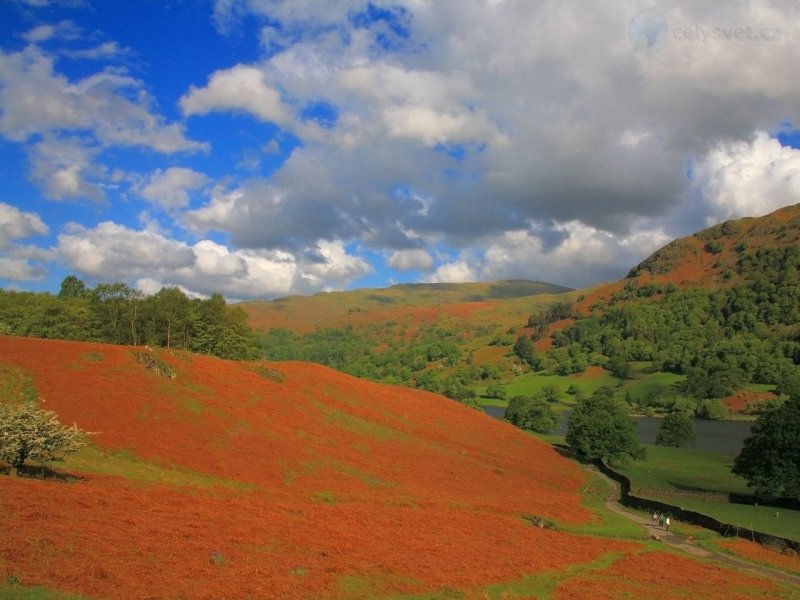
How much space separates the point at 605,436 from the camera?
4058 inches

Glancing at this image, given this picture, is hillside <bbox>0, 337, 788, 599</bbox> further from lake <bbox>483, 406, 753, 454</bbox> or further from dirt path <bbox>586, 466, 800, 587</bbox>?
lake <bbox>483, 406, 753, 454</bbox>

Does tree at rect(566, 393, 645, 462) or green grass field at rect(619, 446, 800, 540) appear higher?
tree at rect(566, 393, 645, 462)

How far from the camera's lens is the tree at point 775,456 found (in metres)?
71.2

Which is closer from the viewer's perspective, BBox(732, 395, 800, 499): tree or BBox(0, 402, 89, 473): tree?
BBox(0, 402, 89, 473): tree

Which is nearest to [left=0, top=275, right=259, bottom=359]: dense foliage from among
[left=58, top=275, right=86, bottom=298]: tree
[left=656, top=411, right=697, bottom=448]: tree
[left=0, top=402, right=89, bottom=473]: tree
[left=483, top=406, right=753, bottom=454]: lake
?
[left=58, top=275, right=86, bottom=298]: tree

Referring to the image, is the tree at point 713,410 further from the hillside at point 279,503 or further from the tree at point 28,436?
the tree at point 28,436

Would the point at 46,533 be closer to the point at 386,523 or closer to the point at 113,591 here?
the point at 113,591

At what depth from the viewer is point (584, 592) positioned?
98.5 feet

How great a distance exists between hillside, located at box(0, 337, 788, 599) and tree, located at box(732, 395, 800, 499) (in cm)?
2138

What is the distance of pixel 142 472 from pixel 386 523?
1878 cm

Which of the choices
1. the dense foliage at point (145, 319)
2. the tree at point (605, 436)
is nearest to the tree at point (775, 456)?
the tree at point (605, 436)

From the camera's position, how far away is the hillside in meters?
24.5

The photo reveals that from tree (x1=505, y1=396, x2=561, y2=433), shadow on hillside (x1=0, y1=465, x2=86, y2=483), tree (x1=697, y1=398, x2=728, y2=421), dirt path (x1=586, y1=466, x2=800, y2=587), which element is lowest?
dirt path (x1=586, y1=466, x2=800, y2=587)

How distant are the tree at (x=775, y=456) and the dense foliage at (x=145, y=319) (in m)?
86.4
